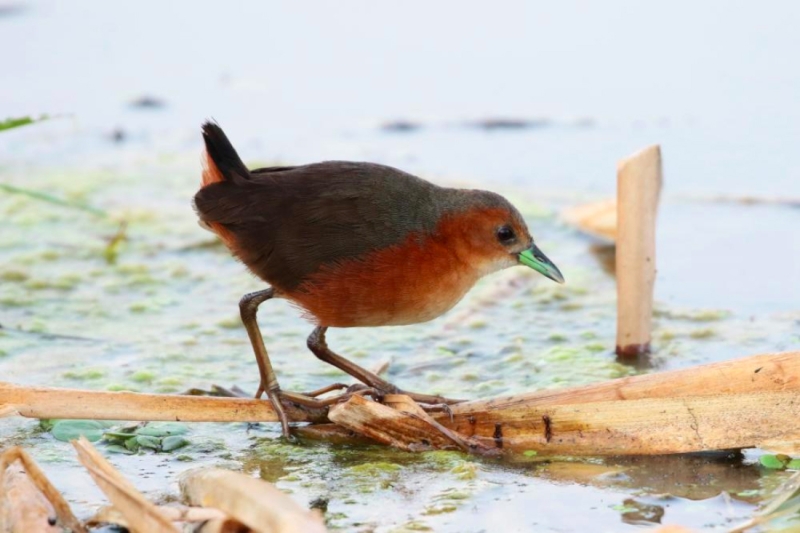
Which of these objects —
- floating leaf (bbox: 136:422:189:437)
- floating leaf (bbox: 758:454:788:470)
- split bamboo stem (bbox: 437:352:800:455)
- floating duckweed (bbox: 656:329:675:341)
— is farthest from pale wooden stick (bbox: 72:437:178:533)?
floating duckweed (bbox: 656:329:675:341)

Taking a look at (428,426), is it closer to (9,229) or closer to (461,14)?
(9,229)

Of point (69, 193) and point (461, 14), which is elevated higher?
point (461, 14)

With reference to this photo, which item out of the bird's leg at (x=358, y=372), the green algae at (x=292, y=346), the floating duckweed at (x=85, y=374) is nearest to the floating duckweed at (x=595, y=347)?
the green algae at (x=292, y=346)

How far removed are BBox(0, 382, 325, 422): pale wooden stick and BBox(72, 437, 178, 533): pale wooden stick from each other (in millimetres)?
648

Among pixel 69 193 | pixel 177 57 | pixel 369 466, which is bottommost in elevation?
pixel 369 466

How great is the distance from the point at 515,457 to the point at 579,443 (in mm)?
208

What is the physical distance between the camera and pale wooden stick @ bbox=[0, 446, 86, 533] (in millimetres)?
3230

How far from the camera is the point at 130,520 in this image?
315cm

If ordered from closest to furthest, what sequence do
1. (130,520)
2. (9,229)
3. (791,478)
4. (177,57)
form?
(130,520) < (791,478) < (9,229) < (177,57)

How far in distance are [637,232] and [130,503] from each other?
2541 millimetres

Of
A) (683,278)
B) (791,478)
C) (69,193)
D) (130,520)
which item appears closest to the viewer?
(130,520)

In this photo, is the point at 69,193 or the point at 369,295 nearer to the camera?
the point at 369,295

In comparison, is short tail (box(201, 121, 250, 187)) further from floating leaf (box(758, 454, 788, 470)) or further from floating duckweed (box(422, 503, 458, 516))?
floating leaf (box(758, 454, 788, 470))

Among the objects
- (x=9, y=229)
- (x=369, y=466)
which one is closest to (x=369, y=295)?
(x=369, y=466)
